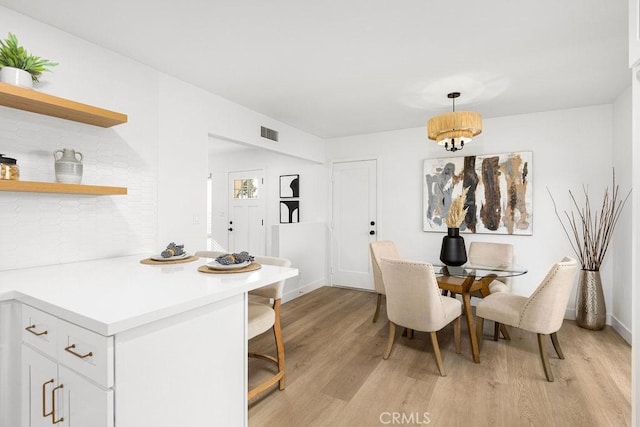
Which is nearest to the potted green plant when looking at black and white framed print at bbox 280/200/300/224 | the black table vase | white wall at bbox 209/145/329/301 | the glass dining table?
white wall at bbox 209/145/329/301

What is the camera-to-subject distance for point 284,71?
103 inches

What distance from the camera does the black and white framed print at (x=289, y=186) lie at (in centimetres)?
523

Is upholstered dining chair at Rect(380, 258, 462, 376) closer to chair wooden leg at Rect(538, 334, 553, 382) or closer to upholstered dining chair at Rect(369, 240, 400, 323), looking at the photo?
chair wooden leg at Rect(538, 334, 553, 382)

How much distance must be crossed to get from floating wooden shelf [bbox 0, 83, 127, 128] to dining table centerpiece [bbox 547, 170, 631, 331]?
4412 millimetres

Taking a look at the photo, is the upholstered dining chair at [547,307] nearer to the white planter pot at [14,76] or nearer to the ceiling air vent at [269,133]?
the ceiling air vent at [269,133]

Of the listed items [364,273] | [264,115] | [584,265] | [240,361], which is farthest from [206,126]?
[584,265]

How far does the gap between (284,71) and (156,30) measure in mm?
957

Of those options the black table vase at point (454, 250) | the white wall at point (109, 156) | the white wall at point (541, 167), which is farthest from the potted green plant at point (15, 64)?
the white wall at point (541, 167)

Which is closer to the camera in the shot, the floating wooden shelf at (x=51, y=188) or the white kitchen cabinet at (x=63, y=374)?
the white kitchen cabinet at (x=63, y=374)

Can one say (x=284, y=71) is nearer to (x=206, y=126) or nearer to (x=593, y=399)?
(x=206, y=126)

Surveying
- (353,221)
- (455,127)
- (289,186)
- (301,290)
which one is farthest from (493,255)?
(289,186)

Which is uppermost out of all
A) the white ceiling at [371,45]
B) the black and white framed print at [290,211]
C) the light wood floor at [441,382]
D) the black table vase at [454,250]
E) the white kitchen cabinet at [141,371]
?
the white ceiling at [371,45]

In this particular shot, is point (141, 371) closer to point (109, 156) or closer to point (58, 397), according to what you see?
point (58, 397)

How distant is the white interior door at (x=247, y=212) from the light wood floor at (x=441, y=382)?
2.71 m
